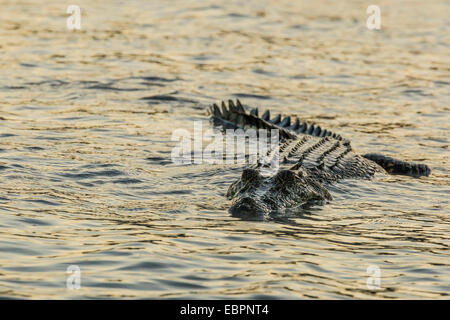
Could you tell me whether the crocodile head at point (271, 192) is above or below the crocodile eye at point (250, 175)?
below

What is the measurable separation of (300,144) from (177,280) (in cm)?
514

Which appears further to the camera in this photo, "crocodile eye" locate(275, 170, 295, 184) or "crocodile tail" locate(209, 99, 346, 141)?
"crocodile tail" locate(209, 99, 346, 141)

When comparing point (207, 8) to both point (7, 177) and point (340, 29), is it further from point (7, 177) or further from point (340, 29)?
point (7, 177)

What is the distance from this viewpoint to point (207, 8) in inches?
872

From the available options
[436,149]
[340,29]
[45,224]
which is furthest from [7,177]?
[340,29]

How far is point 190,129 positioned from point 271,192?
4.27m

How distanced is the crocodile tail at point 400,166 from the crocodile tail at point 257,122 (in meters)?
0.94

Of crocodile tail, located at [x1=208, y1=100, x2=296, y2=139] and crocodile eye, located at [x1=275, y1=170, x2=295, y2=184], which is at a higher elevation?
crocodile tail, located at [x1=208, y1=100, x2=296, y2=139]

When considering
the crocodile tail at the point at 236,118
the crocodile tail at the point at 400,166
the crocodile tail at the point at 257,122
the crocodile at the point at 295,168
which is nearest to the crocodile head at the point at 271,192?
the crocodile at the point at 295,168

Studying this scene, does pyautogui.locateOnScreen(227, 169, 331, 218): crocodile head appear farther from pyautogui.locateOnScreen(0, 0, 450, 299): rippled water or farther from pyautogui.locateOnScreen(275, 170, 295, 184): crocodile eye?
pyautogui.locateOnScreen(0, 0, 450, 299): rippled water

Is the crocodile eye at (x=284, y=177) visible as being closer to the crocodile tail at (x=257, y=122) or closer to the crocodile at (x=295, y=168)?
the crocodile at (x=295, y=168)

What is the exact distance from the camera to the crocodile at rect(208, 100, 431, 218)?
827 centimetres

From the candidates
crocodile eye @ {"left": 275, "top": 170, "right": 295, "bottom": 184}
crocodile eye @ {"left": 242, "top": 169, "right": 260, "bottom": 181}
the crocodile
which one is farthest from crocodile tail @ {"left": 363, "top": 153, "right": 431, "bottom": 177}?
crocodile eye @ {"left": 242, "top": 169, "right": 260, "bottom": 181}

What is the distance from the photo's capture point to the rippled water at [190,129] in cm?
623
